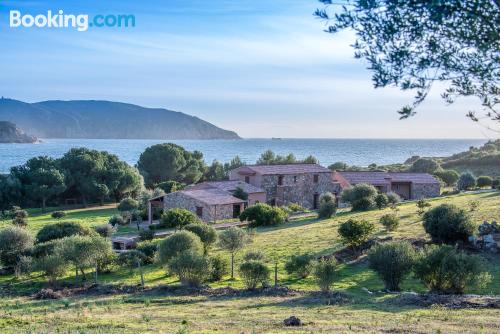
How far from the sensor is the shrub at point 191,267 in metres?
23.7

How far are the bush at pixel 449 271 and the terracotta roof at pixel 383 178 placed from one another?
138ft

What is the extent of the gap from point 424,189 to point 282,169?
17.6 meters

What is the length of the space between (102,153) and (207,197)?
36.5 meters

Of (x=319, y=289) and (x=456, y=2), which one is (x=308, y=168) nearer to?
(x=319, y=289)

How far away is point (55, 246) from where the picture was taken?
2839cm

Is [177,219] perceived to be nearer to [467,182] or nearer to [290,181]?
[290,181]

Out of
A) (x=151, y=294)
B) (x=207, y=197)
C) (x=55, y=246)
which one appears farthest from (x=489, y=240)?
(x=207, y=197)

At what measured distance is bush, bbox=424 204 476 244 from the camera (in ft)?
93.6

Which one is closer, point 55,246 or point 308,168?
point 55,246

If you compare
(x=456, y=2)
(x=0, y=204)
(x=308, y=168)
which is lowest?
(x=0, y=204)

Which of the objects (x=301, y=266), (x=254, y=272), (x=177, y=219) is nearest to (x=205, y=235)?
(x=301, y=266)

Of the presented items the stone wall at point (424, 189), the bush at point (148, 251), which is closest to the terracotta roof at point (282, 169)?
the stone wall at point (424, 189)

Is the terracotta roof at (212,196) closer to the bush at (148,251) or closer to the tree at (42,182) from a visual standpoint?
the bush at (148,251)

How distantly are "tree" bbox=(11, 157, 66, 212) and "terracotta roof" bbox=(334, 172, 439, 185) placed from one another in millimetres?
37704
